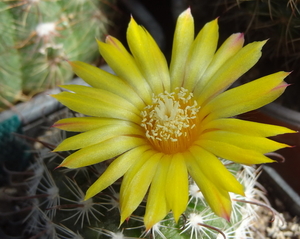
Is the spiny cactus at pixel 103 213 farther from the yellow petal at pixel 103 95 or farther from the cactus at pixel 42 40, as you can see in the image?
the cactus at pixel 42 40

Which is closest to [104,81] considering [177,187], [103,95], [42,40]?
[103,95]

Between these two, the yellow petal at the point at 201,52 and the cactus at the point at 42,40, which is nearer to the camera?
the yellow petal at the point at 201,52

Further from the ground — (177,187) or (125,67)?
(125,67)

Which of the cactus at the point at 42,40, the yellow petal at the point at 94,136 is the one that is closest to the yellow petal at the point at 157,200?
the yellow petal at the point at 94,136

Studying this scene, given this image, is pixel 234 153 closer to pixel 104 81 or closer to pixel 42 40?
pixel 104 81

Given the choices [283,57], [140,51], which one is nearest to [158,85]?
[140,51]

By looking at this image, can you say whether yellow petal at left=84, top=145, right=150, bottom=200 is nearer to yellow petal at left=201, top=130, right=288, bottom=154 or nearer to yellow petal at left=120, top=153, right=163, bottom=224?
yellow petal at left=120, top=153, right=163, bottom=224

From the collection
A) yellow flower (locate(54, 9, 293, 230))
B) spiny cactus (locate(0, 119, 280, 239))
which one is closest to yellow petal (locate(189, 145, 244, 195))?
yellow flower (locate(54, 9, 293, 230))
